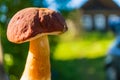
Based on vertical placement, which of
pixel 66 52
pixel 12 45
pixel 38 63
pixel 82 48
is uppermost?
pixel 38 63

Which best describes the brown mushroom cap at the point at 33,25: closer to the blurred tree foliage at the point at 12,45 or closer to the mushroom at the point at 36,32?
the mushroom at the point at 36,32

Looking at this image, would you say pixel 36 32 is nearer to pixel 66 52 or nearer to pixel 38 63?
pixel 38 63

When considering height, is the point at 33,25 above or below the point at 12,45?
above

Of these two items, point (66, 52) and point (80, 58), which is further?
point (66, 52)

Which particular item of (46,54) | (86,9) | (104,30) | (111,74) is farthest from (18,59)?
(104,30)

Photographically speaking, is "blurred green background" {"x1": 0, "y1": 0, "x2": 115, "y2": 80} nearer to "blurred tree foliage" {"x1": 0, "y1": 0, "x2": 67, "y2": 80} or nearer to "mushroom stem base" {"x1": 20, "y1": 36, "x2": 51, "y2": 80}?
"blurred tree foliage" {"x1": 0, "y1": 0, "x2": 67, "y2": 80}

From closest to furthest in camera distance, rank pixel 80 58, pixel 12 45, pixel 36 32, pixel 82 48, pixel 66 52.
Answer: pixel 36 32 → pixel 12 45 → pixel 80 58 → pixel 66 52 → pixel 82 48

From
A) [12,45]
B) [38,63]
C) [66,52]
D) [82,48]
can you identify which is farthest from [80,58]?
[38,63]
